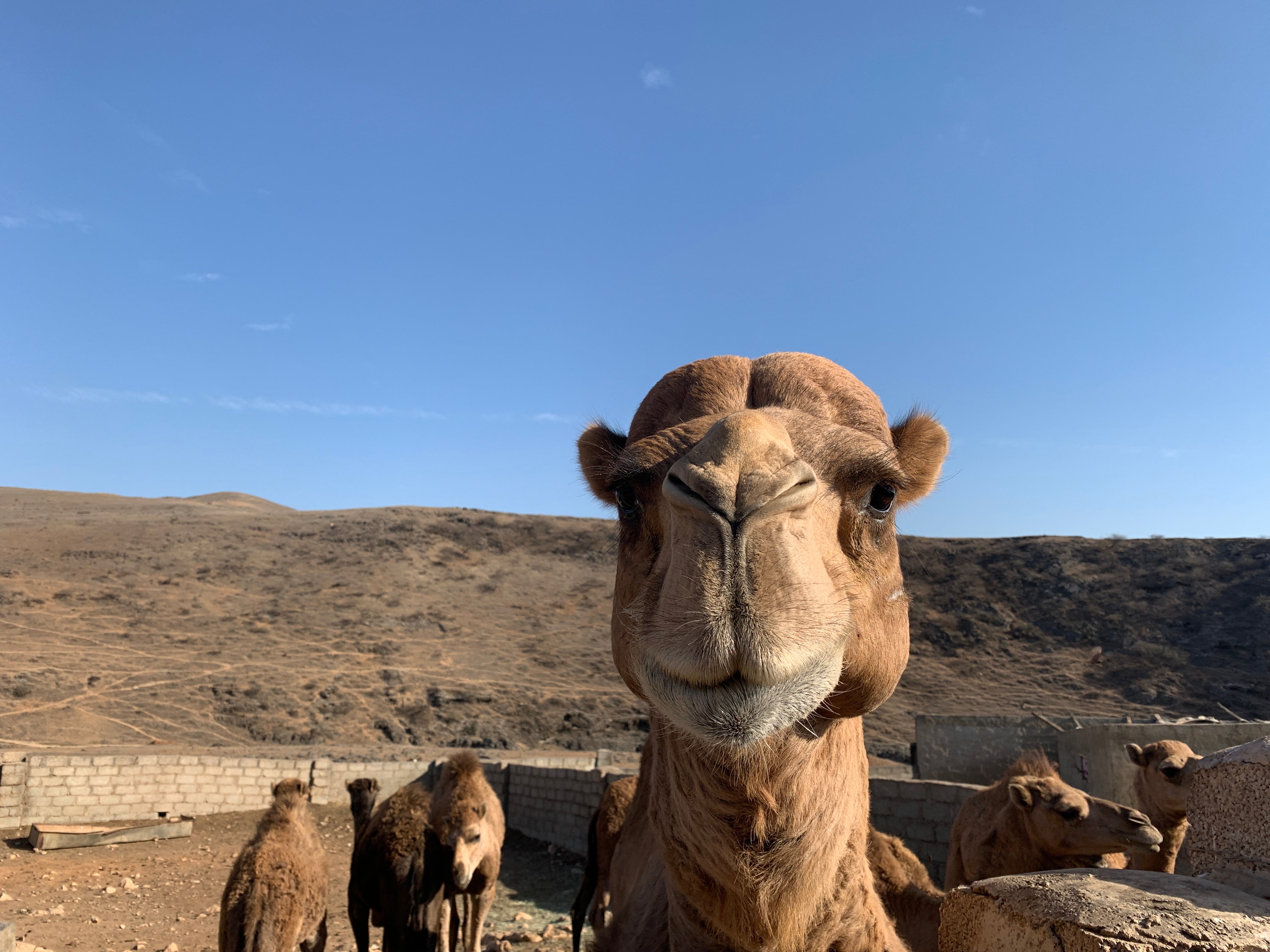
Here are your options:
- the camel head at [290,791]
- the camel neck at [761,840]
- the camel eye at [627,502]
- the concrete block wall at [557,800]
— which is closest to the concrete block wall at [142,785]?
the concrete block wall at [557,800]

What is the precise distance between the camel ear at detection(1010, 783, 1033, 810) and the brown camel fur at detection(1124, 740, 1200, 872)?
697 millimetres

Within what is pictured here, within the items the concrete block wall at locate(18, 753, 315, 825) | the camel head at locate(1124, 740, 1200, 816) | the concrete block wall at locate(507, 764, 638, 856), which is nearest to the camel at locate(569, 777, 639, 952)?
the concrete block wall at locate(507, 764, 638, 856)

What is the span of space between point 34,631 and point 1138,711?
4265 centimetres

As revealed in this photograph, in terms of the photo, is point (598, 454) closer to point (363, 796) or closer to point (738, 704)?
point (738, 704)

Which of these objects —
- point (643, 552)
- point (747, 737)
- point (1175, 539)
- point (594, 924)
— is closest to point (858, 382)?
point (643, 552)

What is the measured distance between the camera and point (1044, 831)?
5254 millimetres

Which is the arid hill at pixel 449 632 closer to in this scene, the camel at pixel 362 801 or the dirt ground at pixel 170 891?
the dirt ground at pixel 170 891

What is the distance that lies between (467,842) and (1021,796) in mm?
5420

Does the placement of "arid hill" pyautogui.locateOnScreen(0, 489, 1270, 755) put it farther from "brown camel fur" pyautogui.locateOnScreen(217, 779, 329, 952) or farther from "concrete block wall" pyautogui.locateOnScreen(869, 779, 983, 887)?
"brown camel fur" pyautogui.locateOnScreen(217, 779, 329, 952)

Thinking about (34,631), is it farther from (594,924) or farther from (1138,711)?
(1138,711)

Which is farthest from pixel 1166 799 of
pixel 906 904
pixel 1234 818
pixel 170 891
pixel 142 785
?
pixel 142 785

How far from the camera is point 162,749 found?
2216cm

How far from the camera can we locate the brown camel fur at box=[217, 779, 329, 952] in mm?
6387

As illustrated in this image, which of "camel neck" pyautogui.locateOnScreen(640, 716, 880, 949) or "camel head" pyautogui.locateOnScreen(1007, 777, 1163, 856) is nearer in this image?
"camel neck" pyautogui.locateOnScreen(640, 716, 880, 949)
